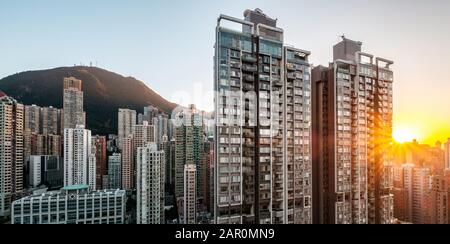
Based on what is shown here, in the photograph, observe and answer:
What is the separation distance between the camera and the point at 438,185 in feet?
8.23

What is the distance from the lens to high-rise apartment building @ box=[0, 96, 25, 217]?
1.95 m

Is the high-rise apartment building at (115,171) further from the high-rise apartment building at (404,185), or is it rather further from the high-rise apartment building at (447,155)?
the high-rise apartment building at (404,185)

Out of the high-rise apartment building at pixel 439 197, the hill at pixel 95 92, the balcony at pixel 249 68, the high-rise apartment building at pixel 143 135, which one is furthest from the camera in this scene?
the balcony at pixel 249 68

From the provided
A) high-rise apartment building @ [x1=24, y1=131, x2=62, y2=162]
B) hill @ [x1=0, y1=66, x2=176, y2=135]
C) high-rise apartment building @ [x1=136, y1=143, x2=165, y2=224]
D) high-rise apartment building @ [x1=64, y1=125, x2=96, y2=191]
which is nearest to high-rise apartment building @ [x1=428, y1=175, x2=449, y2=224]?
hill @ [x1=0, y1=66, x2=176, y2=135]

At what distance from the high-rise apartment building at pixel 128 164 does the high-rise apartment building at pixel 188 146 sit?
1.96 feet

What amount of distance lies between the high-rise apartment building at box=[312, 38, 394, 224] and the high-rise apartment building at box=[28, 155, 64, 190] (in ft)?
13.1

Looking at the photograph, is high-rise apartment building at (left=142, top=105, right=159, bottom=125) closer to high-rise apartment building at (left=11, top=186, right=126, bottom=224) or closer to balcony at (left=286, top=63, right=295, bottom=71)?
high-rise apartment building at (left=11, top=186, right=126, bottom=224)

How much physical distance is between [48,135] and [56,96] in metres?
0.44


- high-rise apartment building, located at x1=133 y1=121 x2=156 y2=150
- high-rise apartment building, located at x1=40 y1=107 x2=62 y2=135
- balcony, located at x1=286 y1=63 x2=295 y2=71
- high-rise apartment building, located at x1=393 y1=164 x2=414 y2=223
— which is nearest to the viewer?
high-rise apartment building, located at x1=40 y1=107 x2=62 y2=135

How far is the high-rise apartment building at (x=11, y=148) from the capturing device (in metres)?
1.95

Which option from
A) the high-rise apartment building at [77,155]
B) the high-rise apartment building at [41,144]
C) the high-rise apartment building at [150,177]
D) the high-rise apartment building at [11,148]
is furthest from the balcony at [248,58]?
the high-rise apartment building at [11,148]

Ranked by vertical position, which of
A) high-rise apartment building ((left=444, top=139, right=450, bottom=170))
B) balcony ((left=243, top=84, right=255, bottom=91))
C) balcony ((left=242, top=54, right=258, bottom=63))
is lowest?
high-rise apartment building ((left=444, top=139, right=450, bottom=170))

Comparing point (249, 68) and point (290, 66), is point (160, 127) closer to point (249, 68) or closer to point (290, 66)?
point (249, 68)

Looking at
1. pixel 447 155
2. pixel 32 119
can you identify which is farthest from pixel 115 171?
pixel 447 155
